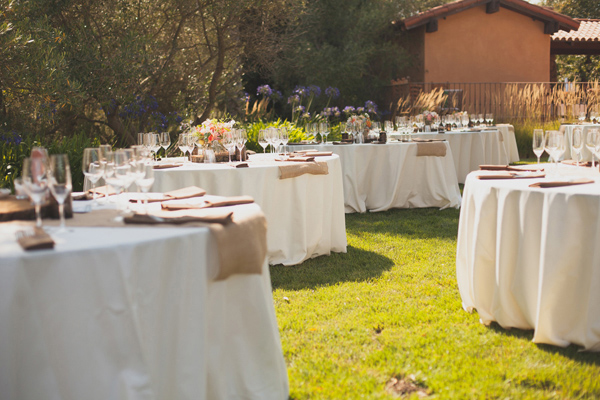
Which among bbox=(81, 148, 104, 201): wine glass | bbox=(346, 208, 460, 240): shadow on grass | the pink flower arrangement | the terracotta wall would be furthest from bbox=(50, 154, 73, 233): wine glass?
the terracotta wall

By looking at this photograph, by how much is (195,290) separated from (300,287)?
2408mm

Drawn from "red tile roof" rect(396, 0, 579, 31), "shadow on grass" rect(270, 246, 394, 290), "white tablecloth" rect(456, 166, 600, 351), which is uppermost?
"red tile roof" rect(396, 0, 579, 31)

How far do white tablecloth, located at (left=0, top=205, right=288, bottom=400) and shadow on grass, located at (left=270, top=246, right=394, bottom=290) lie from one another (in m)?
2.23

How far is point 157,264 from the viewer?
2227 millimetres

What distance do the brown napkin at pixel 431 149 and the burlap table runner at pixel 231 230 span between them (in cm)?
550

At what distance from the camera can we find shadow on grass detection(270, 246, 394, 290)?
4.83m

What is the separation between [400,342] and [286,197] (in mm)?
2019

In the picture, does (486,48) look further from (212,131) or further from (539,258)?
(539,258)

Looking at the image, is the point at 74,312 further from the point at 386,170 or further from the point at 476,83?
the point at 476,83

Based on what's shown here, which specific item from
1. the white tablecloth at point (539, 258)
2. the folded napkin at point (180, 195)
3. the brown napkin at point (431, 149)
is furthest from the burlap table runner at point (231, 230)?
the brown napkin at point (431, 149)

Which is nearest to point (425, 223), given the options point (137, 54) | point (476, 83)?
point (137, 54)

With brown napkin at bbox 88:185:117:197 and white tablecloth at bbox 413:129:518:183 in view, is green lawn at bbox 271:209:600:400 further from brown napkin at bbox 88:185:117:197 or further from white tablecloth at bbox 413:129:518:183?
white tablecloth at bbox 413:129:518:183

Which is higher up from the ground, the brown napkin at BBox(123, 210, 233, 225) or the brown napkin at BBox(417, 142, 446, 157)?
the brown napkin at BBox(417, 142, 446, 157)

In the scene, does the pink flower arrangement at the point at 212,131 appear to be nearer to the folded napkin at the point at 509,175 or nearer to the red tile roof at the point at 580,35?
the folded napkin at the point at 509,175
